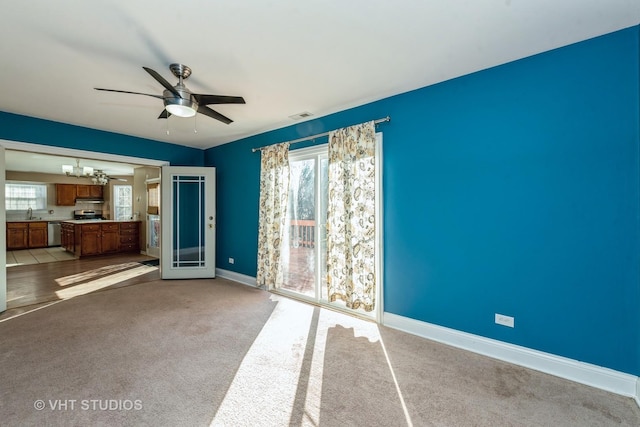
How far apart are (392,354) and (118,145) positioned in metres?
5.05

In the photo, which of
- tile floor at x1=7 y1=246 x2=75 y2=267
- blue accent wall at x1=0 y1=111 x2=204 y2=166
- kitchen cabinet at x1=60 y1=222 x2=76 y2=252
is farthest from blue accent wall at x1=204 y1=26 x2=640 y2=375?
kitchen cabinet at x1=60 y1=222 x2=76 y2=252

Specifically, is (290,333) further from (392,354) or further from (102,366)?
(102,366)

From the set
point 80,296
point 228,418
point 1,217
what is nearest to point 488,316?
point 228,418

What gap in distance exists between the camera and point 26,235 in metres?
8.32

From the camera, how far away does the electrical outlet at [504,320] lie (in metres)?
2.41

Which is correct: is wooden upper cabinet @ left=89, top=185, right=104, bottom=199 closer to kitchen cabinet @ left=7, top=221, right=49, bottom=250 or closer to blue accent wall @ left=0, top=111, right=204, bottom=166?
kitchen cabinet @ left=7, top=221, right=49, bottom=250

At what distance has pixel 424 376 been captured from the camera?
220 cm

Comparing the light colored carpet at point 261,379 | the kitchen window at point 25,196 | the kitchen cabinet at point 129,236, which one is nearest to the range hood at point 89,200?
the kitchen window at point 25,196

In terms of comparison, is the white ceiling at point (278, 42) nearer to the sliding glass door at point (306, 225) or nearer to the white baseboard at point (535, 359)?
the sliding glass door at point (306, 225)

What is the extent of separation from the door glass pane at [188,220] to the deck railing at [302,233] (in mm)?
2013

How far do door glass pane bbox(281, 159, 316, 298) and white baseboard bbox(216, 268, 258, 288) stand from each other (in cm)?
72

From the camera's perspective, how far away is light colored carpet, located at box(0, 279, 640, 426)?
1.77 metres

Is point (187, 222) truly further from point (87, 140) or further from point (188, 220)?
point (87, 140)

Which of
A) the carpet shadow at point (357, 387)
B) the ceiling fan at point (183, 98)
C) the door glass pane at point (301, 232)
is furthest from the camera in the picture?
the door glass pane at point (301, 232)
